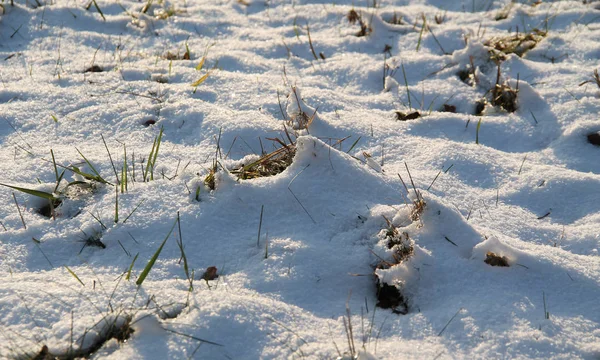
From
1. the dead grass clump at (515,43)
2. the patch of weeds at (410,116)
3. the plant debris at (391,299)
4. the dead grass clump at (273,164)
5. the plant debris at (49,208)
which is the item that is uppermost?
the dead grass clump at (515,43)

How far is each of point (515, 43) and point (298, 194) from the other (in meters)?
2.09

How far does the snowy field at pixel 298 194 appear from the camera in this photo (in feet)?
4.96

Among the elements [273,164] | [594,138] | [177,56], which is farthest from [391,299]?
[177,56]

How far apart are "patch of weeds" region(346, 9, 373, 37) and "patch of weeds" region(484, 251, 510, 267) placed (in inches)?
86.4

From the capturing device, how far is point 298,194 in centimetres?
199

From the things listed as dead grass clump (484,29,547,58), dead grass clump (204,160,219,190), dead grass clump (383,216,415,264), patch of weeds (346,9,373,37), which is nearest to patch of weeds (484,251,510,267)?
dead grass clump (383,216,415,264)

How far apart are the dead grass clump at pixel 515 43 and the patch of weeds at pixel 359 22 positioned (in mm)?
756

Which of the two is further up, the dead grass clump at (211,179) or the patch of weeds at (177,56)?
the patch of weeds at (177,56)

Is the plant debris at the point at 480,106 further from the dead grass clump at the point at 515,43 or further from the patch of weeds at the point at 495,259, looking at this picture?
the patch of weeds at the point at 495,259

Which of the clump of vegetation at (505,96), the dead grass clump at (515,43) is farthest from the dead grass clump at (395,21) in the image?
the clump of vegetation at (505,96)

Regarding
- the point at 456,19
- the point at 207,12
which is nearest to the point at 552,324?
the point at 456,19

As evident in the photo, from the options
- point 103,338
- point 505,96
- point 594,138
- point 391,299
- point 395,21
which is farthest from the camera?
point 395,21

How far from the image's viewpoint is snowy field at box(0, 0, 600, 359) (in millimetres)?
1512

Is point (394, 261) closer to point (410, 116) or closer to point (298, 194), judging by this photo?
point (298, 194)
